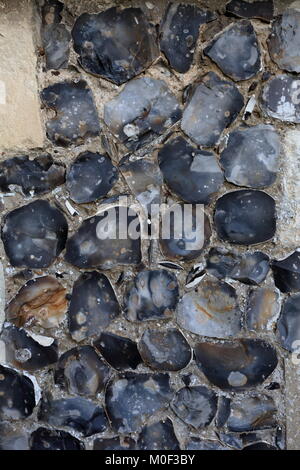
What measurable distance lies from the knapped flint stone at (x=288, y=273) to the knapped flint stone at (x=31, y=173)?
1.34ft

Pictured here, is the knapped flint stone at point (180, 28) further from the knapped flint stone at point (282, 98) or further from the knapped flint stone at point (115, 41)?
the knapped flint stone at point (282, 98)

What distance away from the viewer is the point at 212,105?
107cm

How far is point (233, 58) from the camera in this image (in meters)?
1.06

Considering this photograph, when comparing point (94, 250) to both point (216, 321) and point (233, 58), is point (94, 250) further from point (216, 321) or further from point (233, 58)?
point (233, 58)

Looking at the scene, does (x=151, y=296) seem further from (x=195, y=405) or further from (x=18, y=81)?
(x=18, y=81)

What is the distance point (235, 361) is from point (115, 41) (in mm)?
587

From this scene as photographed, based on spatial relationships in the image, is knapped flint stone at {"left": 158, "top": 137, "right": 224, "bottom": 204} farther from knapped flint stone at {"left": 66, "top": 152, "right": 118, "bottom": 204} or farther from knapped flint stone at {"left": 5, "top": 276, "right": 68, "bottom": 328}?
knapped flint stone at {"left": 5, "top": 276, "right": 68, "bottom": 328}

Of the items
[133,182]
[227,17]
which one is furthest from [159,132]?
[227,17]

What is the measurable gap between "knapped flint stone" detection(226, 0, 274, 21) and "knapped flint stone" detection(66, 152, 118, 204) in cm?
32

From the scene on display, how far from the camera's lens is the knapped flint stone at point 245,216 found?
1092 millimetres

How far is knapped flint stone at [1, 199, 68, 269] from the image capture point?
1084mm

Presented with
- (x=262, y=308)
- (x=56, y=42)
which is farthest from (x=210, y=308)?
(x=56, y=42)

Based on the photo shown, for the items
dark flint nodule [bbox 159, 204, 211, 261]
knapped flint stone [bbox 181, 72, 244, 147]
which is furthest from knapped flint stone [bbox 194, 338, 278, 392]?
knapped flint stone [bbox 181, 72, 244, 147]

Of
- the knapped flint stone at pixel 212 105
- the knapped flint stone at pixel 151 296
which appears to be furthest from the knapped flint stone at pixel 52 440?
the knapped flint stone at pixel 212 105
